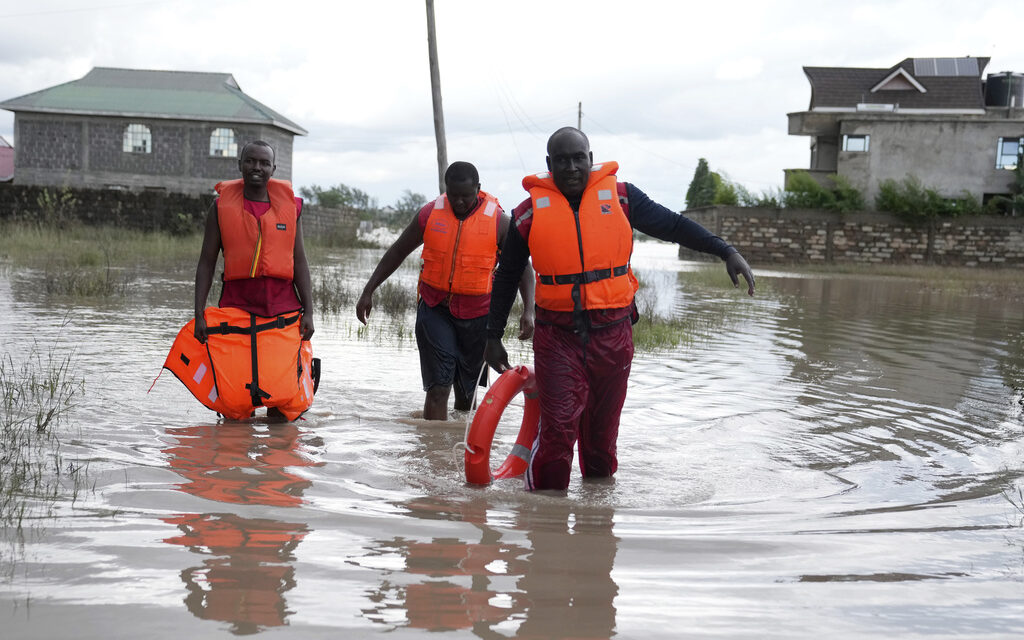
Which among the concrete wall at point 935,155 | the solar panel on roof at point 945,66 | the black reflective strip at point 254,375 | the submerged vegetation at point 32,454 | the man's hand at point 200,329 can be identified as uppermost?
the solar panel on roof at point 945,66

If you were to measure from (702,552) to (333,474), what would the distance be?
7.30 feet

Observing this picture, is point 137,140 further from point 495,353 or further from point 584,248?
point 584,248

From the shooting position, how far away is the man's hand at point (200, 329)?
6.26 m

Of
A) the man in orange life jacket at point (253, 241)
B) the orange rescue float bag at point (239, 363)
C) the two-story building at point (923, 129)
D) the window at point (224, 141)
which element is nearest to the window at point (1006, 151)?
the two-story building at point (923, 129)

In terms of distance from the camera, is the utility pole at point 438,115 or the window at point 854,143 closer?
the utility pole at point 438,115

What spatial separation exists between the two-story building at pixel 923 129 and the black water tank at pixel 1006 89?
1.8 inches

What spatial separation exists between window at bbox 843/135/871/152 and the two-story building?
0.14 feet

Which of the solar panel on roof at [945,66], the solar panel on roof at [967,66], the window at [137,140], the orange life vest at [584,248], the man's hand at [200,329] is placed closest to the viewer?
the orange life vest at [584,248]

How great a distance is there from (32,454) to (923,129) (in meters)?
42.9

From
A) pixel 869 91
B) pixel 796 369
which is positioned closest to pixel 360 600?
pixel 796 369

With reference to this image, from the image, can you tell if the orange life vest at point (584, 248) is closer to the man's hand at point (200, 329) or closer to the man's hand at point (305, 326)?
the man's hand at point (305, 326)

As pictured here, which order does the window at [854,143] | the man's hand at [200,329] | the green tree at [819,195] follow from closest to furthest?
the man's hand at [200,329] → the green tree at [819,195] → the window at [854,143]

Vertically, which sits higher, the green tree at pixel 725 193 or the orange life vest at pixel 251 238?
the green tree at pixel 725 193

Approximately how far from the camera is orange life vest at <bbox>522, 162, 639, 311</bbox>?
16.6ft
